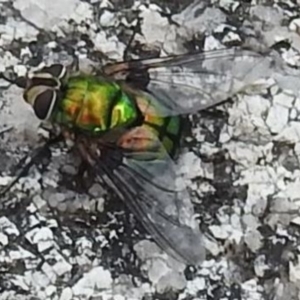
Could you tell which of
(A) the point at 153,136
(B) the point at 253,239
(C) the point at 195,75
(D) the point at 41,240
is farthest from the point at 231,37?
(D) the point at 41,240

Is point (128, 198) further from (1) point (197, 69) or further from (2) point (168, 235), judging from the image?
(1) point (197, 69)

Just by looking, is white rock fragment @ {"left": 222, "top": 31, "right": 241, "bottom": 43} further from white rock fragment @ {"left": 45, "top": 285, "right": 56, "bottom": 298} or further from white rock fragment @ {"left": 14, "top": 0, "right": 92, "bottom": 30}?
white rock fragment @ {"left": 45, "top": 285, "right": 56, "bottom": 298}

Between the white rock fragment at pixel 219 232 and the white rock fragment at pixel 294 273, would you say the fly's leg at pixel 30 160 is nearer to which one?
the white rock fragment at pixel 219 232

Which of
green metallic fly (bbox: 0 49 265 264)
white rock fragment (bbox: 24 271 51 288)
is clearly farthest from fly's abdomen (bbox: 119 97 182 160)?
white rock fragment (bbox: 24 271 51 288)

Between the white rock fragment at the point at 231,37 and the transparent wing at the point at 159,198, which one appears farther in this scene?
the white rock fragment at the point at 231,37

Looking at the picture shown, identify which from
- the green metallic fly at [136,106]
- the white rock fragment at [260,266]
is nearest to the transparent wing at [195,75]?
the green metallic fly at [136,106]

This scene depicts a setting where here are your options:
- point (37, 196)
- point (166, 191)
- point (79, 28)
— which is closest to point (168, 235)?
point (166, 191)
